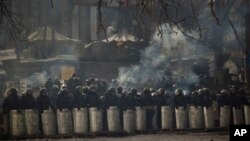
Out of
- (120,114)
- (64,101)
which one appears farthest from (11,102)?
(120,114)

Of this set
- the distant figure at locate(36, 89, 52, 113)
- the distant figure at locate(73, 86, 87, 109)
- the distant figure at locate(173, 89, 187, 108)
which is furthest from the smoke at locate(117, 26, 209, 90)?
the distant figure at locate(36, 89, 52, 113)

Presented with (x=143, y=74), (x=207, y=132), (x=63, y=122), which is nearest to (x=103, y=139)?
(x=63, y=122)

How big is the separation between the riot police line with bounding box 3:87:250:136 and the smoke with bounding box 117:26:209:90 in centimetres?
572

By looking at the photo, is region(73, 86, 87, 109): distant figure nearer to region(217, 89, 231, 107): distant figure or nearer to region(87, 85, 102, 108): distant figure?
region(87, 85, 102, 108): distant figure

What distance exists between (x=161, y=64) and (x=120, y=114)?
462 inches

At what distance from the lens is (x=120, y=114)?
513 inches

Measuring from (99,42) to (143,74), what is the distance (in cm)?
604

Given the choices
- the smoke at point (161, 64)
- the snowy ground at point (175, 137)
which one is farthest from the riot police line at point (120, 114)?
the smoke at point (161, 64)

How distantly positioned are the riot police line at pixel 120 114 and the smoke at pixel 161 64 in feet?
18.8

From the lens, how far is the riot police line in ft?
39.2

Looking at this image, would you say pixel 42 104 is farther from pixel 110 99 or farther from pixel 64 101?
pixel 110 99

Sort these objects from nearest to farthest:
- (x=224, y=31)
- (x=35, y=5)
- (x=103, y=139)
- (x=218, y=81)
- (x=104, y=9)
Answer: (x=103, y=139) < (x=218, y=81) < (x=224, y=31) < (x=35, y=5) < (x=104, y=9)

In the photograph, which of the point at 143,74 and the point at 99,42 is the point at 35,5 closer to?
the point at 99,42

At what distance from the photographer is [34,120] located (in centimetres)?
1188
